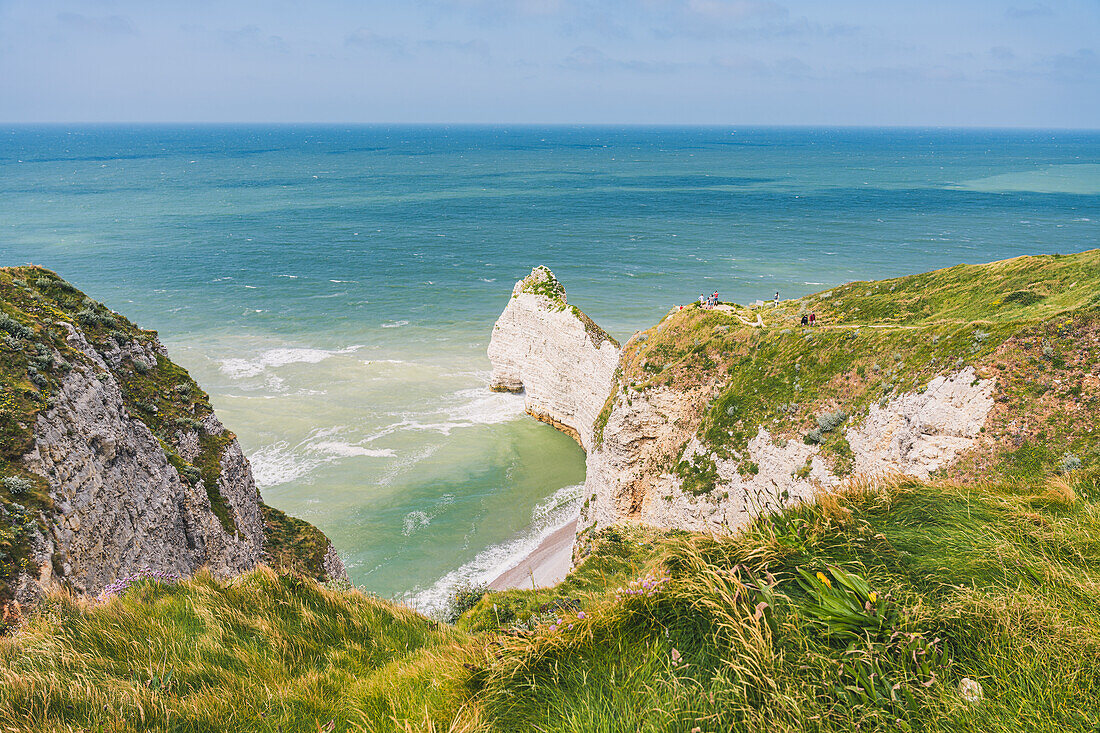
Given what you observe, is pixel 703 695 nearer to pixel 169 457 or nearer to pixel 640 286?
pixel 169 457

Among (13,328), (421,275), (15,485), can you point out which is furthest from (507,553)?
(421,275)

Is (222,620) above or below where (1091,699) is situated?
below

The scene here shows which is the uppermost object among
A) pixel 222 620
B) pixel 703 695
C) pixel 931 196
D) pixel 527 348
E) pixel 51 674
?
pixel 931 196

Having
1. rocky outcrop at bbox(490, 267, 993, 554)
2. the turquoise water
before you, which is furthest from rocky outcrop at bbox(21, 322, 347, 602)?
rocky outcrop at bbox(490, 267, 993, 554)

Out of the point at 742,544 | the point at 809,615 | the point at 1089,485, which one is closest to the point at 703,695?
the point at 809,615

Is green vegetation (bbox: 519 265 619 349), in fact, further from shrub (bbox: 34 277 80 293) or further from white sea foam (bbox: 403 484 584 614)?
shrub (bbox: 34 277 80 293)

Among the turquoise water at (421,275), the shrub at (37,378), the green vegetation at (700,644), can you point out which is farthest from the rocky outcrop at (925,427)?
the shrub at (37,378)

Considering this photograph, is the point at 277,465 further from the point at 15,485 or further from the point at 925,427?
the point at 925,427
